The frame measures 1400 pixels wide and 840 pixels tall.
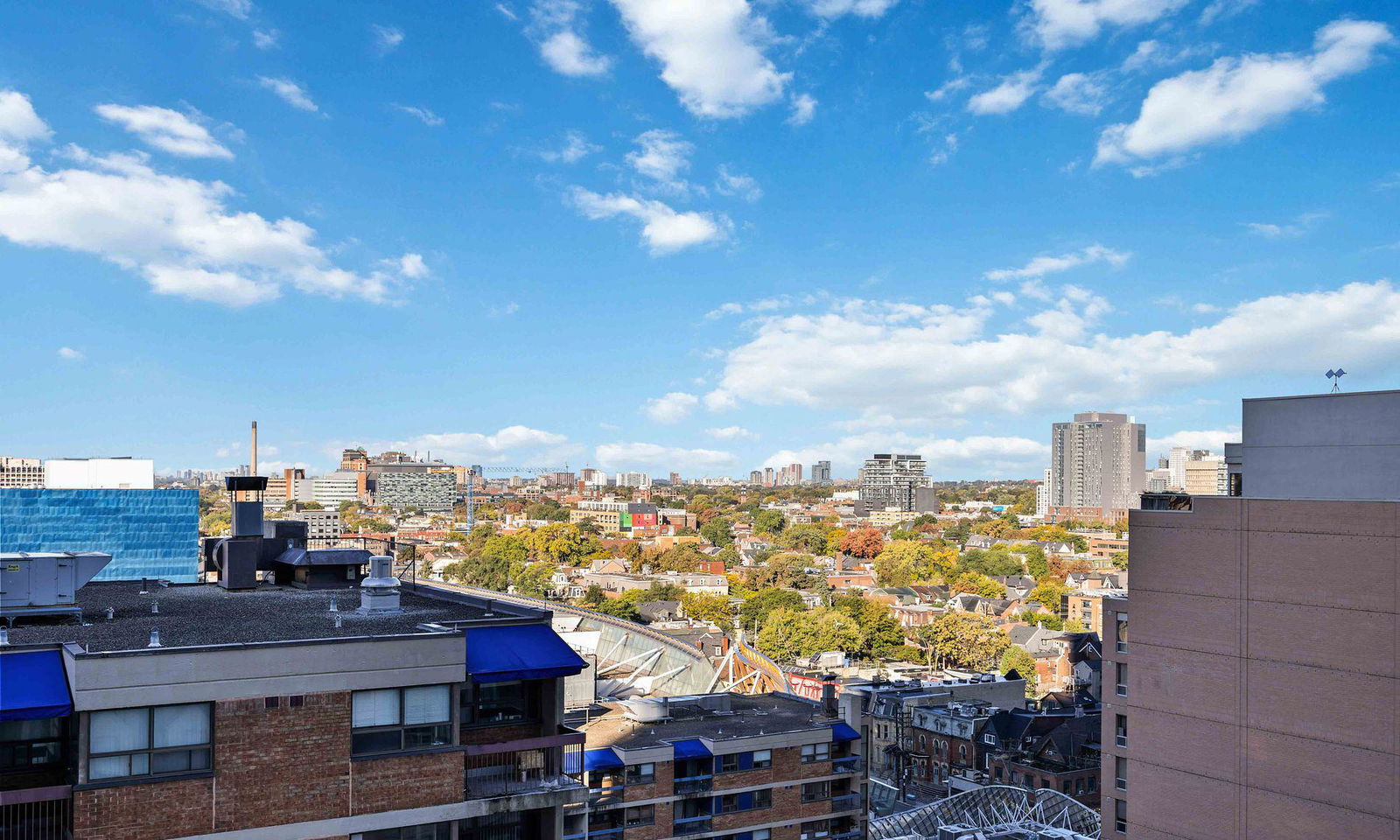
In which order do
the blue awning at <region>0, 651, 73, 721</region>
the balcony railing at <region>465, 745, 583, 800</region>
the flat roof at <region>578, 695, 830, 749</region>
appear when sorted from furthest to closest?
the flat roof at <region>578, 695, 830, 749</region> → the balcony railing at <region>465, 745, 583, 800</region> → the blue awning at <region>0, 651, 73, 721</region>

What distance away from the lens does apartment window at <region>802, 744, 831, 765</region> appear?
34.2 metres

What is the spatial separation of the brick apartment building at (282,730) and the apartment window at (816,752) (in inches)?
744

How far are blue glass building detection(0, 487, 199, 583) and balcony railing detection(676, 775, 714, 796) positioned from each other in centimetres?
8602

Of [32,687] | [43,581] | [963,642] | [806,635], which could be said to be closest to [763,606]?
[806,635]

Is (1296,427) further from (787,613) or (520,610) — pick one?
(787,613)

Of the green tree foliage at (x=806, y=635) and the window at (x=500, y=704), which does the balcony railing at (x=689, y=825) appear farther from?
the green tree foliage at (x=806, y=635)

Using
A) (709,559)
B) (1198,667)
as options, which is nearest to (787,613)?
(709,559)

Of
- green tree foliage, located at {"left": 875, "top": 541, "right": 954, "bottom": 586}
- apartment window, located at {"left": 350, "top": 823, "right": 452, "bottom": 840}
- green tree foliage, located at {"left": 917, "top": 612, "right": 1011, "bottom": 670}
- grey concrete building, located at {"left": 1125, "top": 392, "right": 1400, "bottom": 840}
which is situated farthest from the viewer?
green tree foliage, located at {"left": 875, "top": 541, "right": 954, "bottom": 586}

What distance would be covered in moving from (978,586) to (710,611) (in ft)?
166

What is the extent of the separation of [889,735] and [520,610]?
208ft

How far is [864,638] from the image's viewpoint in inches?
4473

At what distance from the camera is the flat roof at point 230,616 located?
15258 millimetres

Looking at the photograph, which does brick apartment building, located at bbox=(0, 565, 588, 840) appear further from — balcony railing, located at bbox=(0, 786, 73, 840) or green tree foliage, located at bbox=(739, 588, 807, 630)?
green tree foliage, located at bbox=(739, 588, 807, 630)

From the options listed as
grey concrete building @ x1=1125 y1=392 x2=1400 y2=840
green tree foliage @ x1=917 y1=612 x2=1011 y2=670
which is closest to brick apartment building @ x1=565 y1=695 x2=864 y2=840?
grey concrete building @ x1=1125 y1=392 x2=1400 y2=840
